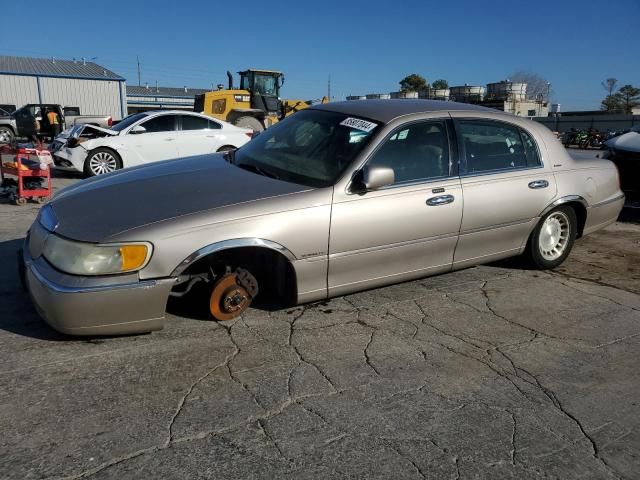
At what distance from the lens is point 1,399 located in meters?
2.57

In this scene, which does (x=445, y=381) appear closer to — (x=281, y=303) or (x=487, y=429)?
(x=487, y=429)

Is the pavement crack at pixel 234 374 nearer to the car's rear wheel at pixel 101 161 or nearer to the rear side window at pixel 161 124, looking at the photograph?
the car's rear wheel at pixel 101 161

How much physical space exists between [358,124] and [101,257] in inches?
83.4

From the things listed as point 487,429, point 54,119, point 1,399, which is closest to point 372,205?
point 487,429

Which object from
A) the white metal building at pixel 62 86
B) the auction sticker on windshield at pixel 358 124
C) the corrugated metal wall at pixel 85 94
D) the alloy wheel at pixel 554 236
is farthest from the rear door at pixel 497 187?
the corrugated metal wall at pixel 85 94

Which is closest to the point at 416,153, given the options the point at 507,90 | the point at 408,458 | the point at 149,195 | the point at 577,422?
the point at 149,195

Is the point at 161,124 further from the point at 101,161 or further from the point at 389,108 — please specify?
the point at 389,108

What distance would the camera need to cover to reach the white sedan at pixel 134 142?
10086 millimetres

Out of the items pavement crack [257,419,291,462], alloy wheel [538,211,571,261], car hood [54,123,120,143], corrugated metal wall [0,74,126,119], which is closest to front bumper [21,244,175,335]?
pavement crack [257,419,291,462]

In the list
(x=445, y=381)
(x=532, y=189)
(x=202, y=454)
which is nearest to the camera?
(x=202, y=454)

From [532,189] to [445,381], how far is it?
7.64ft

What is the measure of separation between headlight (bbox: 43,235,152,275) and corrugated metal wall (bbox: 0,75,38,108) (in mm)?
46591

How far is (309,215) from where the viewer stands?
134 inches

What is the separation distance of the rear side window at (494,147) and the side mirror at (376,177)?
3.02 ft
